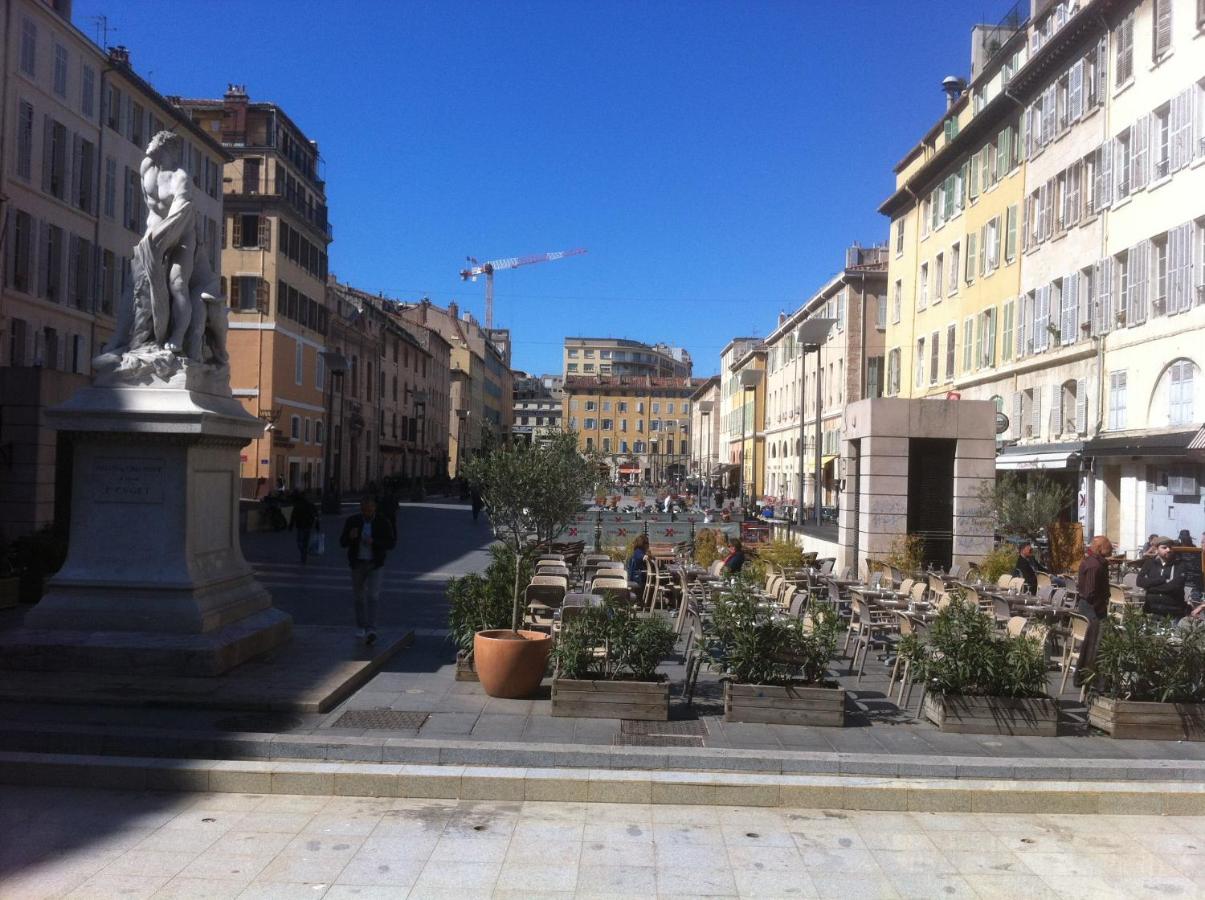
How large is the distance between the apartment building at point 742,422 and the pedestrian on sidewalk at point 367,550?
150ft

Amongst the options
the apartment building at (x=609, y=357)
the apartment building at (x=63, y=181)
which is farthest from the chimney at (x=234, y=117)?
the apartment building at (x=609, y=357)

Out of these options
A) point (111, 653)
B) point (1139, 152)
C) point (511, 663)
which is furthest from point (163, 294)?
point (1139, 152)

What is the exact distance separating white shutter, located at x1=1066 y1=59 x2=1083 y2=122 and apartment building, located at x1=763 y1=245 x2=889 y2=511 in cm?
1388

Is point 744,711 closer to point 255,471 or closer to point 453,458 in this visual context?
point 255,471

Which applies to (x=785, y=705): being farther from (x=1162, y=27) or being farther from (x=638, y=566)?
(x=1162, y=27)

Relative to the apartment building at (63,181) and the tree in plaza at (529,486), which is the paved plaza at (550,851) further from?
the apartment building at (63,181)

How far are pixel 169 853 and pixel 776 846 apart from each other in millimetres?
3455

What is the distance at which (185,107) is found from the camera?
49812mm

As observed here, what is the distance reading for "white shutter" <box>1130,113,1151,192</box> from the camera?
956 inches

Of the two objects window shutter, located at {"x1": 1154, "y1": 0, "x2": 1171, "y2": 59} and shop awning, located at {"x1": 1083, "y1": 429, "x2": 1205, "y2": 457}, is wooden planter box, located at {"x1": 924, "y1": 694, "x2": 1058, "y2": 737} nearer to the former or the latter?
shop awning, located at {"x1": 1083, "y1": 429, "x2": 1205, "y2": 457}

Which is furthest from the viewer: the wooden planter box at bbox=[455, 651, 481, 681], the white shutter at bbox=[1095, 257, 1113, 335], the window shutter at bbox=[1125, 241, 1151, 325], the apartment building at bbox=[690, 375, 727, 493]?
the apartment building at bbox=[690, 375, 727, 493]

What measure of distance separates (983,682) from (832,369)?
46.0 m

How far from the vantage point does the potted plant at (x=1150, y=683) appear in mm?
8422

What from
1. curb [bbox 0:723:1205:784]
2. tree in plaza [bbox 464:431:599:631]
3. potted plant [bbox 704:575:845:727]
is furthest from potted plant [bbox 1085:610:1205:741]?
tree in plaza [bbox 464:431:599:631]
